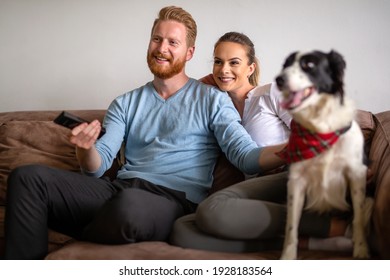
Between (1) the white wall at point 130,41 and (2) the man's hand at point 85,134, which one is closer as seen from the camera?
(2) the man's hand at point 85,134

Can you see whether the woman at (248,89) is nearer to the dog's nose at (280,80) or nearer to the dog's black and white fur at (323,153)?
the dog's black and white fur at (323,153)

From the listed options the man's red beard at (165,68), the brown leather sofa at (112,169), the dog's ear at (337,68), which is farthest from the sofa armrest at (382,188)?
the man's red beard at (165,68)

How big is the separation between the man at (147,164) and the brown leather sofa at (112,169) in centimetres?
6

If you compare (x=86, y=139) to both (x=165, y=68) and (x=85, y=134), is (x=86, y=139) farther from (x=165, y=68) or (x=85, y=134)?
(x=165, y=68)

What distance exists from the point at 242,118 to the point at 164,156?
334mm

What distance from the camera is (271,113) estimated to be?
4.64ft

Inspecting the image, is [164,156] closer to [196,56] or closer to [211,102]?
[211,102]


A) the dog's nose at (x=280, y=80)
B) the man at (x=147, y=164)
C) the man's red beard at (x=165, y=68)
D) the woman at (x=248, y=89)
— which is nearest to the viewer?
the dog's nose at (x=280, y=80)

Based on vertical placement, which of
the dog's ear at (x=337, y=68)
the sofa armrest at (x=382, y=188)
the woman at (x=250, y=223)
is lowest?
the woman at (x=250, y=223)

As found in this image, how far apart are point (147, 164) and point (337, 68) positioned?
2.56 ft

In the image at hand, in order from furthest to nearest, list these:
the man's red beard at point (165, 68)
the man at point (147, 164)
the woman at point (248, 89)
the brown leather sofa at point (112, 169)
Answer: the man's red beard at point (165, 68) → the woman at point (248, 89) → the man at point (147, 164) → the brown leather sofa at point (112, 169)

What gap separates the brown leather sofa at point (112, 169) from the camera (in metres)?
0.95

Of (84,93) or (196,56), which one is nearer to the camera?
(196,56)
